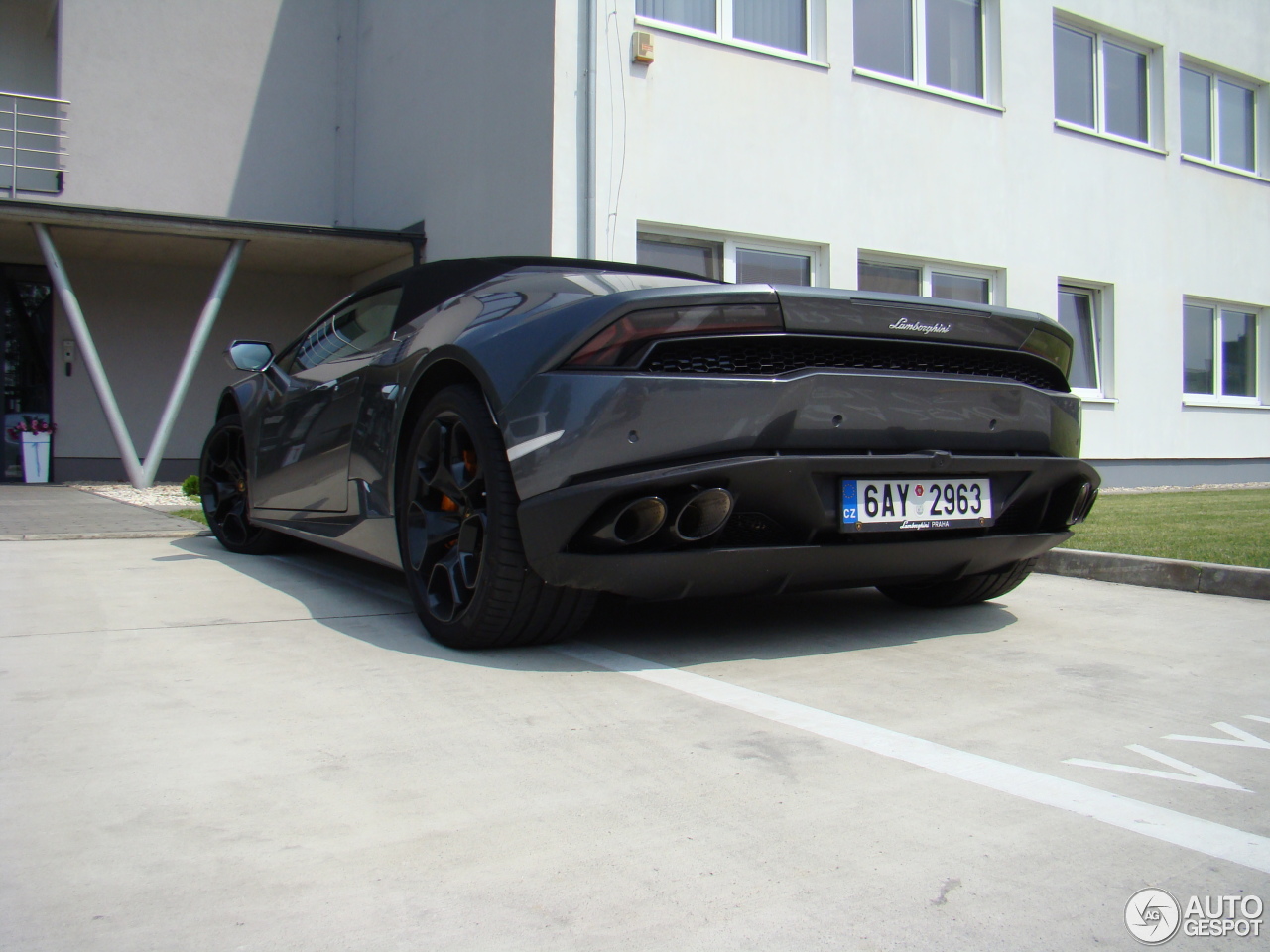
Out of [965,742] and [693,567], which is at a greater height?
[693,567]

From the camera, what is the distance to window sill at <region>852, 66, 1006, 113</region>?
1017 centimetres

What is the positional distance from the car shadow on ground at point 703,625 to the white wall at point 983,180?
4.72 metres

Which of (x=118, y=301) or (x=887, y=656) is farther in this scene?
(x=118, y=301)

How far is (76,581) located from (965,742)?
3990 millimetres

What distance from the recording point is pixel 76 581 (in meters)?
4.83

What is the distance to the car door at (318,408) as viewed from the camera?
4.23m

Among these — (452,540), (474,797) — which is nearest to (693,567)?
(452,540)

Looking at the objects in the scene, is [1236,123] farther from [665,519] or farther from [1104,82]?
[665,519]

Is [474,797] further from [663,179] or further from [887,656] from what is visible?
[663,179]

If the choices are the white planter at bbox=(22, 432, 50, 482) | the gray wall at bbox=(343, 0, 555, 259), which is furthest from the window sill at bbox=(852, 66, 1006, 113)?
the white planter at bbox=(22, 432, 50, 482)

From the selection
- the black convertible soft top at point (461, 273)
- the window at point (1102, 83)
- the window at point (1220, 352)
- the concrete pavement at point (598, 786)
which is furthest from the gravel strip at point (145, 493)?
the window at point (1220, 352)

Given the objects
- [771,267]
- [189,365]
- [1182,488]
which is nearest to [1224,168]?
[1182,488]

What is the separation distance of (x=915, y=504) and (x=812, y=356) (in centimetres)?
57

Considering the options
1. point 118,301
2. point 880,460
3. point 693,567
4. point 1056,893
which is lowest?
point 1056,893
